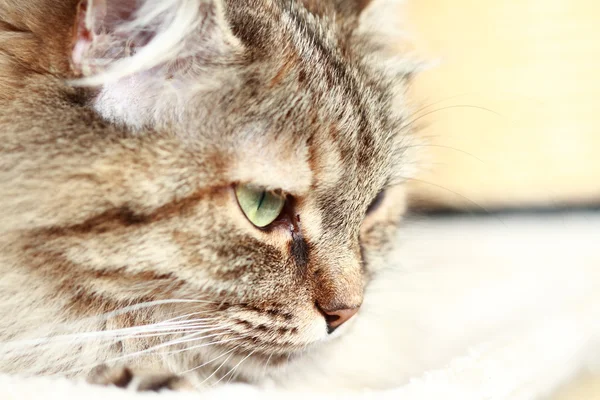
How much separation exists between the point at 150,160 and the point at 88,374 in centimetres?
31

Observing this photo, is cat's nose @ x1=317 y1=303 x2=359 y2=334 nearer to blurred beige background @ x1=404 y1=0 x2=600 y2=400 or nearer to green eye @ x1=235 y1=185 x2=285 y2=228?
green eye @ x1=235 y1=185 x2=285 y2=228

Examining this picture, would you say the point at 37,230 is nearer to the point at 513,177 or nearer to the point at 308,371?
the point at 308,371

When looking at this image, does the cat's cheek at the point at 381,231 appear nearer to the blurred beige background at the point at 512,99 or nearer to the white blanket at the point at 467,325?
the white blanket at the point at 467,325

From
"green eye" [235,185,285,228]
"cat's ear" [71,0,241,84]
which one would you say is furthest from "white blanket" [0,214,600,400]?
"cat's ear" [71,0,241,84]

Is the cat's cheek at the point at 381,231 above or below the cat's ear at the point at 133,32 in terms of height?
below

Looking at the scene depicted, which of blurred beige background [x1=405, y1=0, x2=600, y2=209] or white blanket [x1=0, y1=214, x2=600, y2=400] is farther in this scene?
blurred beige background [x1=405, y1=0, x2=600, y2=209]

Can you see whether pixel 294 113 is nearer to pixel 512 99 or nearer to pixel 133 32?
pixel 133 32

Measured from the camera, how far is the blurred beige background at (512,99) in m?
1.39

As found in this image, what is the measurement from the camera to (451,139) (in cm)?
156

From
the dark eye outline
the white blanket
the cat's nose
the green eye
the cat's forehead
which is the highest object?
the cat's forehead

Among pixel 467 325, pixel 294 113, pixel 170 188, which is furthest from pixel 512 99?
pixel 170 188

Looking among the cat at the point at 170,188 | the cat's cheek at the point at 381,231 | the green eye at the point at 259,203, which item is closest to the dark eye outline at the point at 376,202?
the cat's cheek at the point at 381,231

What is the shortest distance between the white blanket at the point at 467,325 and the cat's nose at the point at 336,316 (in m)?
0.09

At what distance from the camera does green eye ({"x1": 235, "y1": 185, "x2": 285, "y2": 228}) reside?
754mm
